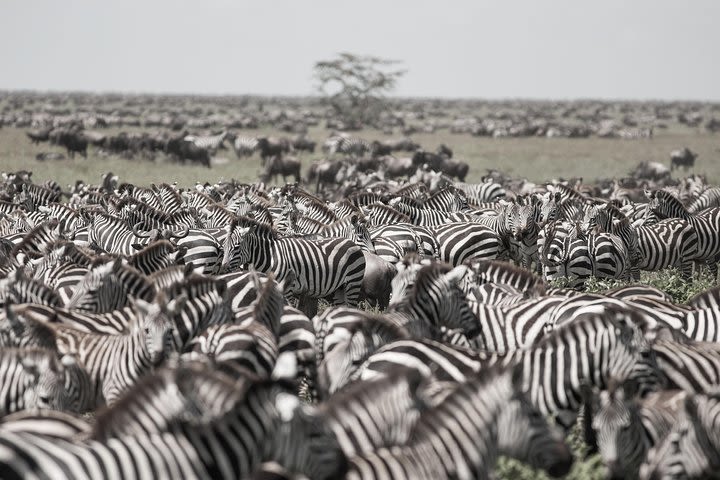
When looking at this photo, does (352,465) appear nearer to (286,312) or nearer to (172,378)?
(172,378)

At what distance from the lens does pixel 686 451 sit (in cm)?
540

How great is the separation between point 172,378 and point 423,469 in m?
1.57

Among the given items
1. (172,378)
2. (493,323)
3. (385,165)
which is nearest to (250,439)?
(172,378)

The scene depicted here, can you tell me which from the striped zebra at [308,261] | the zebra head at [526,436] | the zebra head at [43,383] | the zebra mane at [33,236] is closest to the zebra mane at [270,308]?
the zebra head at [43,383]

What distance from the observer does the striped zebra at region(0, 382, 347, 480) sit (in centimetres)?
453

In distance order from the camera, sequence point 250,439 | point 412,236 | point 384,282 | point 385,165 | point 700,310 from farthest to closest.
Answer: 1. point 385,165
2. point 412,236
3. point 384,282
4. point 700,310
5. point 250,439

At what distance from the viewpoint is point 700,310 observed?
837cm

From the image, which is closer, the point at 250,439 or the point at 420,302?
the point at 250,439

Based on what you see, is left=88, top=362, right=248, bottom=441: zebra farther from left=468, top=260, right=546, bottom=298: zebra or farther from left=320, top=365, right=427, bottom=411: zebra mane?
left=468, top=260, right=546, bottom=298: zebra

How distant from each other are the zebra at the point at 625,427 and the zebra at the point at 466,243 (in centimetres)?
739

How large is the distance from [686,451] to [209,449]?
9.96 ft

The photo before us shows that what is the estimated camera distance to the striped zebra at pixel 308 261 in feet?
38.0

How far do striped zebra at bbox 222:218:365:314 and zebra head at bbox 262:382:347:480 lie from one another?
22.3ft

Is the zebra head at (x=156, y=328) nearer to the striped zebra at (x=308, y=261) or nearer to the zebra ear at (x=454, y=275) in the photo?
the zebra ear at (x=454, y=275)
